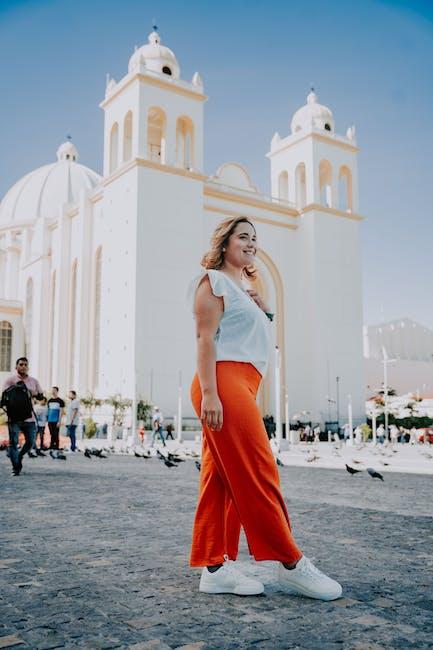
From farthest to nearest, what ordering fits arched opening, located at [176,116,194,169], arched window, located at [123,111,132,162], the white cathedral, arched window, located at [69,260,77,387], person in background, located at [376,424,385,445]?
arched window, located at [69,260,77,387] < arched opening, located at [176,116,194,169] < arched window, located at [123,111,132,162] < the white cathedral < person in background, located at [376,424,385,445]

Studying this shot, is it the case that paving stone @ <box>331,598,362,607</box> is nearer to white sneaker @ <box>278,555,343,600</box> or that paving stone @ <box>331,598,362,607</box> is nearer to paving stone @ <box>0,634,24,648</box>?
white sneaker @ <box>278,555,343,600</box>

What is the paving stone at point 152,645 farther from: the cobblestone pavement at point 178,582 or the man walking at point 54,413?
the man walking at point 54,413

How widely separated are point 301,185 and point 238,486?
126ft

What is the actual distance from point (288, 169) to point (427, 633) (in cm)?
3869

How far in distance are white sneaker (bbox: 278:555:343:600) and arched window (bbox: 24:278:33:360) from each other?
3900 cm

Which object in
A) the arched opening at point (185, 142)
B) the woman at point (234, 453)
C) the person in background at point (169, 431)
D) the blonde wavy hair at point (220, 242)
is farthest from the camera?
the arched opening at point (185, 142)

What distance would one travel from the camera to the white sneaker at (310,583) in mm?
2414

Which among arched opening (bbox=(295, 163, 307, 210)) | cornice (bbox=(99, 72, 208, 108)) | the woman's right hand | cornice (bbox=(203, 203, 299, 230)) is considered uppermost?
cornice (bbox=(99, 72, 208, 108))

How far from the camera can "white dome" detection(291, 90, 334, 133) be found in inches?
1529

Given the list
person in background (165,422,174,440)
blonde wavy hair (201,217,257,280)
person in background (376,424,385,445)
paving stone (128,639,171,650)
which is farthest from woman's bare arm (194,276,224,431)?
person in background (376,424,385,445)

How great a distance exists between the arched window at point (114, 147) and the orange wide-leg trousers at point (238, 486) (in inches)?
1272

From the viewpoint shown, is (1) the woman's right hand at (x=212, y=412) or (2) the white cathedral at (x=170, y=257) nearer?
(1) the woman's right hand at (x=212, y=412)

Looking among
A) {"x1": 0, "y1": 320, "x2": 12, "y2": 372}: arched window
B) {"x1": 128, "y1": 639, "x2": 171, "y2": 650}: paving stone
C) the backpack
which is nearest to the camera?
{"x1": 128, "y1": 639, "x2": 171, "y2": 650}: paving stone

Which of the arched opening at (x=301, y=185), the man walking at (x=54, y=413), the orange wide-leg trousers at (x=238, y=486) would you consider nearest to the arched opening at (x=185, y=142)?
the arched opening at (x=301, y=185)
